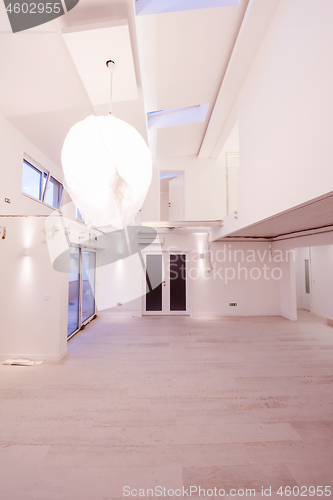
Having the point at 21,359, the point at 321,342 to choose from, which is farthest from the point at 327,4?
the point at 21,359

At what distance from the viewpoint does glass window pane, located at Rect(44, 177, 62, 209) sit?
174 inches

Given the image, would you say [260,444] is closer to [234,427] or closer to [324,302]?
[234,427]

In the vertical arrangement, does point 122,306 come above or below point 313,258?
below

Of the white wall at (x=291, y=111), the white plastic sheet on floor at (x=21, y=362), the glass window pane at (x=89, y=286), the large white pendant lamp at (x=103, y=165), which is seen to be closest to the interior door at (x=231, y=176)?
the white wall at (x=291, y=111)

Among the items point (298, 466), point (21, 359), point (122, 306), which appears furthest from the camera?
point (122, 306)

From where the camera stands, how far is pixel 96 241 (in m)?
6.26

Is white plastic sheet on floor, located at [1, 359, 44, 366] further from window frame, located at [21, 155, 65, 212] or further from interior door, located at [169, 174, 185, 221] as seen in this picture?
interior door, located at [169, 174, 185, 221]

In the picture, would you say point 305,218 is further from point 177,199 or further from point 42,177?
point 42,177

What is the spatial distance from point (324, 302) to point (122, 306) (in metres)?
6.27

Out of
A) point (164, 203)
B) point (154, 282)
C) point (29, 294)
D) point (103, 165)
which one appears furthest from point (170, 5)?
point (164, 203)

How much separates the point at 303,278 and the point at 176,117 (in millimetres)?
7159

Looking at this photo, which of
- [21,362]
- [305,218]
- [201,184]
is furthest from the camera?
[201,184]

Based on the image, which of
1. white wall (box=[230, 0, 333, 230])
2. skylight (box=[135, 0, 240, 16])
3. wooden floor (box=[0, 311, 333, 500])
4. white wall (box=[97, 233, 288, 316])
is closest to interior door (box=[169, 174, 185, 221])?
white wall (box=[97, 233, 288, 316])

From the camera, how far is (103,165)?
4.20 ft
